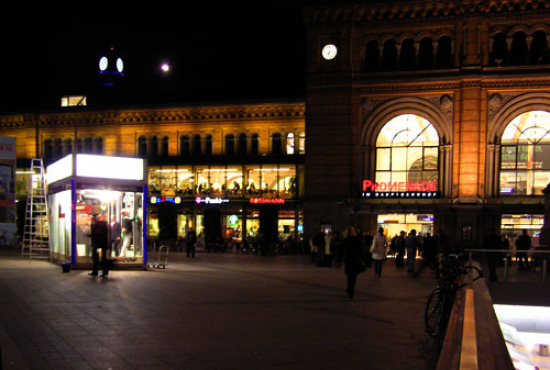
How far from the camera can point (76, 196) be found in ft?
63.6

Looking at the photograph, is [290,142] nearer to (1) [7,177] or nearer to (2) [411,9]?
(2) [411,9]

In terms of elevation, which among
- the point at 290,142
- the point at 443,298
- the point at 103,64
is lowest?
the point at 443,298

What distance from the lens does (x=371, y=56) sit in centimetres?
3909

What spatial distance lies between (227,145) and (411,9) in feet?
59.6

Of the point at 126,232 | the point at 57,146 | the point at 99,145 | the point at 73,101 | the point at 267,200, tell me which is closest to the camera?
the point at 126,232

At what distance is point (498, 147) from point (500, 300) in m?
20.4

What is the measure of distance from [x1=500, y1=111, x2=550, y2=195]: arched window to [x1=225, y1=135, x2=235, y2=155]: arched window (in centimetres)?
2064

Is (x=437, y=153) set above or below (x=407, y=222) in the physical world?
above

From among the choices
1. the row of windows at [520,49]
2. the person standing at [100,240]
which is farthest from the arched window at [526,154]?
the person standing at [100,240]

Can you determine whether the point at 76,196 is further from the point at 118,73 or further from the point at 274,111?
the point at 274,111

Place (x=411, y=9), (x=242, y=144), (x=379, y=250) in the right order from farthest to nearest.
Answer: (x=242, y=144), (x=411, y=9), (x=379, y=250)

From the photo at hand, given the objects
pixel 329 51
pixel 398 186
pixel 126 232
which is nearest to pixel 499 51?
pixel 398 186

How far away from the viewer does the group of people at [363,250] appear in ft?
47.7

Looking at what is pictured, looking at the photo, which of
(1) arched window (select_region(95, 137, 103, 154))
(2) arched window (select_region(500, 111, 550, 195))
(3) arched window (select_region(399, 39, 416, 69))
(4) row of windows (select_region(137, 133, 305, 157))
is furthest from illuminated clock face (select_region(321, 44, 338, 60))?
(1) arched window (select_region(95, 137, 103, 154))
